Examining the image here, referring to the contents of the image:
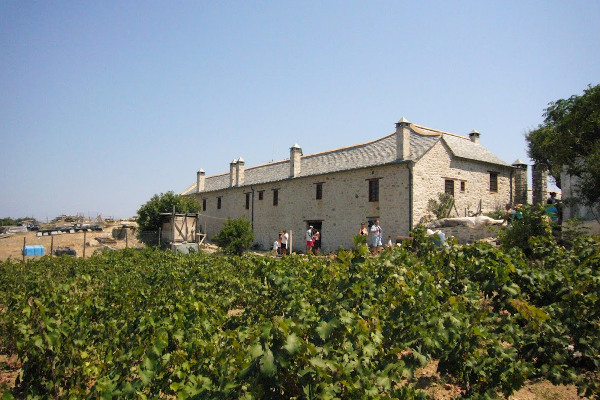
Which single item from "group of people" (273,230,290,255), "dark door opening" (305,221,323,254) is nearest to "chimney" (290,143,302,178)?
→ "dark door opening" (305,221,323,254)

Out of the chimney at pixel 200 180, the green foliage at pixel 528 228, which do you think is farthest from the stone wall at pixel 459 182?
the chimney at pixel 200 180

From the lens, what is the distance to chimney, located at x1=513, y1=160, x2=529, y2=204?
2094 centimetres

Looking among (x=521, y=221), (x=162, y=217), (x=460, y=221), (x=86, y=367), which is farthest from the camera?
(x=162, y=217)

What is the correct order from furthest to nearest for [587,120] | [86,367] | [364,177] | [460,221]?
1. [364,177]
2. [460,221]
3. [587,120]
4. [86,367]

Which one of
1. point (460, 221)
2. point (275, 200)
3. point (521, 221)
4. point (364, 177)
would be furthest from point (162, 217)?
point (521, 221)

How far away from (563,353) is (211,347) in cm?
292

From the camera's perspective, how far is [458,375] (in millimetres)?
3479

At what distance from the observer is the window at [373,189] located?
60.7 feet

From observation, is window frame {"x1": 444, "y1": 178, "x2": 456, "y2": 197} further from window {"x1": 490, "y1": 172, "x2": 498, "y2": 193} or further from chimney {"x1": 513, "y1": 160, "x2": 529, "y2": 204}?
chimney {"x1": 513, "y1": 160, "x2": 529, "y2": 204}

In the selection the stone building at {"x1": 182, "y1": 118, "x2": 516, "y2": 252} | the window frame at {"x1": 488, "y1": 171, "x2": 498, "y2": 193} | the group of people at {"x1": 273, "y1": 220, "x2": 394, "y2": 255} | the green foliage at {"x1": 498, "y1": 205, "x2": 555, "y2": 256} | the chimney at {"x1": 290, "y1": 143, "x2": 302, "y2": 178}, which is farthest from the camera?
the chimney at {"x1": 290, "y1": 143, "x2": 302, "y2": 178}

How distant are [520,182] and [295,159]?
39.6 ft

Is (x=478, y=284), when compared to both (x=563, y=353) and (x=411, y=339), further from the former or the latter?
(x=411, y=339)

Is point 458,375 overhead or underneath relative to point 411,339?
underneath

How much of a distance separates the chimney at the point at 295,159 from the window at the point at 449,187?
8.31 m
